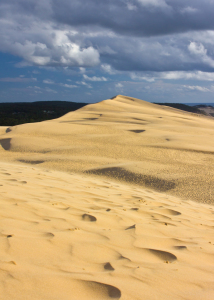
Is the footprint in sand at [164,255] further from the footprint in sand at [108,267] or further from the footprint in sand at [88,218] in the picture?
the footprint in sand at [88,218]

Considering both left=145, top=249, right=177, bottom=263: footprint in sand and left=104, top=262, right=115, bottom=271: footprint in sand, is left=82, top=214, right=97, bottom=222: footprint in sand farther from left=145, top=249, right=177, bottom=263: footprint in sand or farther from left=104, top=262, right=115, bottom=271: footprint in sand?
left=104, top=262, right=115, bottom=271: footprint in sand

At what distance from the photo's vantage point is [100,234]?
93.4 inches

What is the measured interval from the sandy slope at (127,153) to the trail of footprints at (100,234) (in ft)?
5.08

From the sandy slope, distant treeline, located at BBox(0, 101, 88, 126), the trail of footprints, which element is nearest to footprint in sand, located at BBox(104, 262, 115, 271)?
the trail of footprints

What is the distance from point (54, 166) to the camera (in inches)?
269

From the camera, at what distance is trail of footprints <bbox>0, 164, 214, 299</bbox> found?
1.74 metres

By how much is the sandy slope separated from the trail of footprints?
1550 millimetres

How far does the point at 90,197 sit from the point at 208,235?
1756mm

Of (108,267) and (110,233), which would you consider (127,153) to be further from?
(108,267)

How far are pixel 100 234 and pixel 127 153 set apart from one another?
5513 millimetres

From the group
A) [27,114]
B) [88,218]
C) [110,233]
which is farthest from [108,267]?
[27,114]

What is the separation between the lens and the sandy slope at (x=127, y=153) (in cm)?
550

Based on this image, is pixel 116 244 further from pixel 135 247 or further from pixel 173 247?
pixel 173 247

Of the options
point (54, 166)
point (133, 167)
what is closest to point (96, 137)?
point (54, 166)
